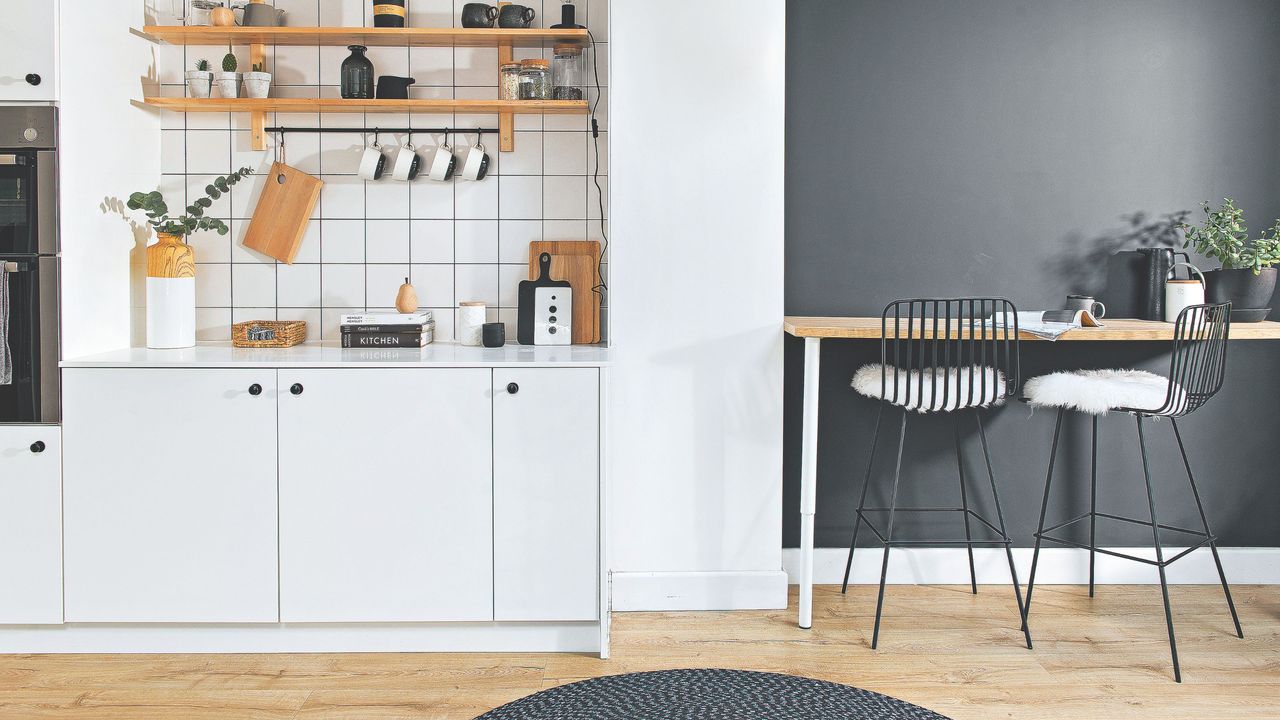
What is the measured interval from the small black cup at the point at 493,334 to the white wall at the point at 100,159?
43.9 inches

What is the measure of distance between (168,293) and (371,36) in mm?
1021

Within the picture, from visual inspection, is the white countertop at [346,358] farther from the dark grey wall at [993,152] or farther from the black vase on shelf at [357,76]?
the dark grey wall at [993,152]

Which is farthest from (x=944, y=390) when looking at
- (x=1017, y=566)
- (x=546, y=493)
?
(x=546, y=493)

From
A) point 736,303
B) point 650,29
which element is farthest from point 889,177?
point 650,29

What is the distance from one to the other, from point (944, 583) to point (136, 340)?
2.82 meters

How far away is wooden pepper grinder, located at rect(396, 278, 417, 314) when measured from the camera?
2918 mm

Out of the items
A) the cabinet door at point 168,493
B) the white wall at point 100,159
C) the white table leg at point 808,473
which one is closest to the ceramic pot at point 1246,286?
the white table leg at point 808,473

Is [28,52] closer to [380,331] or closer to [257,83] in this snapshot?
[257,83]

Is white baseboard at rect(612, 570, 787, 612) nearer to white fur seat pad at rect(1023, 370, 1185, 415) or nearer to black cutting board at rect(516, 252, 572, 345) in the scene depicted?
black cutting board at rect(516, 252, 572, 345)

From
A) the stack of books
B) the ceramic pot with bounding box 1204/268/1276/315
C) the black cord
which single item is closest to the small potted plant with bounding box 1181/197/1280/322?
the ceramic pot with bounding box 1204/268/1276/315

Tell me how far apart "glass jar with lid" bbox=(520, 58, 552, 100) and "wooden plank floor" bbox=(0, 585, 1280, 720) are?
169 cm

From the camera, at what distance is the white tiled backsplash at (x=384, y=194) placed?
9.81 ft

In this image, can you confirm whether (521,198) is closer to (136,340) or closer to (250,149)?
(250,149)

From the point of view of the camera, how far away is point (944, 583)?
3.14 meters
